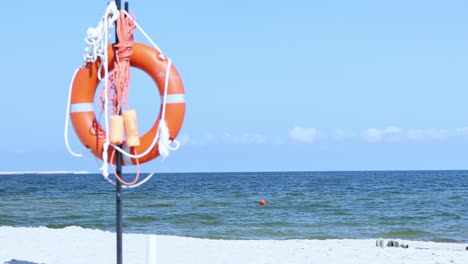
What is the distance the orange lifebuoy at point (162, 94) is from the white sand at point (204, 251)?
1917mm

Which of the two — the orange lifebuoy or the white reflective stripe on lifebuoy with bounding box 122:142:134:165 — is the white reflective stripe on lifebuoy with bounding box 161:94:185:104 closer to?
the orange lifebuoy

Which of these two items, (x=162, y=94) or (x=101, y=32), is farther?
(x=162, y=94)

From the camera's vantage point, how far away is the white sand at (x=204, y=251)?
23.6 ft

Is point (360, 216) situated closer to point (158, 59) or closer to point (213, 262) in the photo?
point (213, 262)

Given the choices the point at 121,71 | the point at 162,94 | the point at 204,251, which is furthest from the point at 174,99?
the point at 204,251

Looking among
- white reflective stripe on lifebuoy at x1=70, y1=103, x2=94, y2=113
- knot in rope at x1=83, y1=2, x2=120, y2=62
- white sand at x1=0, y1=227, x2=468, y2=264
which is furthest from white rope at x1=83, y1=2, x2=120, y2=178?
white sand at x1=0, y1=227, x2=468, y2=264

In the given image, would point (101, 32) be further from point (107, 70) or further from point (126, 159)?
point (126, 159)

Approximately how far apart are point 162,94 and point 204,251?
9.46 ft

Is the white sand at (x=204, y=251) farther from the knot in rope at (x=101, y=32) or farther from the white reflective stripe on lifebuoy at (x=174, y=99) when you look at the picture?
the knot in rope at (x=101, y=32)

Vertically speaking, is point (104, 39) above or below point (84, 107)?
above

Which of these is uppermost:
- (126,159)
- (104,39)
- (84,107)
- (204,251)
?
(104,39)

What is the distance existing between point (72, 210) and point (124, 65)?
13.8 metres

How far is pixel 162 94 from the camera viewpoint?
538cm

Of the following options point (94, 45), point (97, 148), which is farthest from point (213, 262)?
point (94, 45)
